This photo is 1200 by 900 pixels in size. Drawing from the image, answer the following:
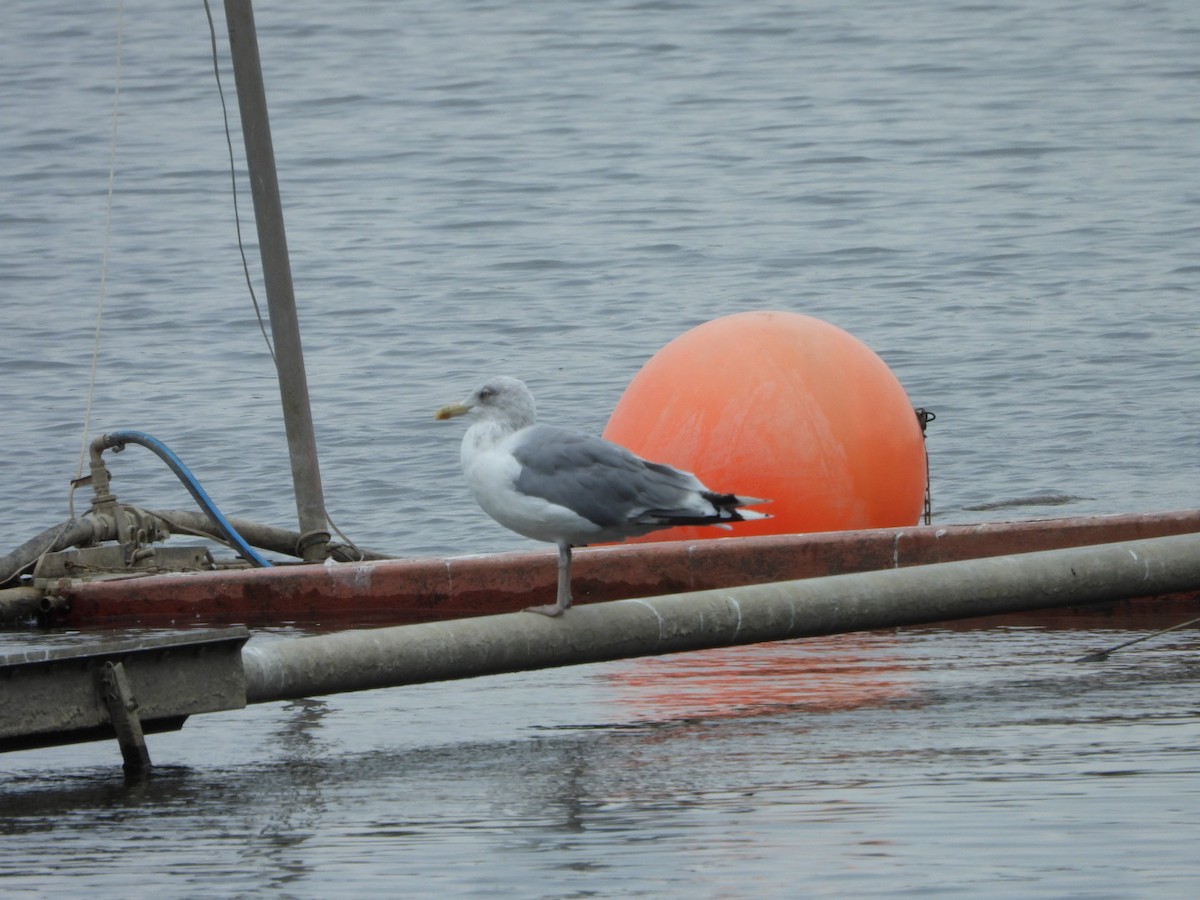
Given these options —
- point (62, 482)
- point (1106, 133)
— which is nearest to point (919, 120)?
point (1106, 133)

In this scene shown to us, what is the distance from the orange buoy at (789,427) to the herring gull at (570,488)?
10.00ft

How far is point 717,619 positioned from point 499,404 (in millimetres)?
909

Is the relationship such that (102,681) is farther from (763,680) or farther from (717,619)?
(763,680)

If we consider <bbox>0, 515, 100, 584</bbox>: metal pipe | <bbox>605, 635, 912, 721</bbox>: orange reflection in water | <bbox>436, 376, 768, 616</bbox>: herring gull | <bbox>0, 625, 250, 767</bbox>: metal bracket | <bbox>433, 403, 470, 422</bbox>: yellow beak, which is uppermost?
<bbox>433, 403, 470, 422</bbox>: yellow beak

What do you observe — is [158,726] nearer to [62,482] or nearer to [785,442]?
[785,442]

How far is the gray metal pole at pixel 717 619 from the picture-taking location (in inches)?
247

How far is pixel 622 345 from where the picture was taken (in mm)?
18109

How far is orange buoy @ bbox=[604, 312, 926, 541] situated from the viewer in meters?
9.55

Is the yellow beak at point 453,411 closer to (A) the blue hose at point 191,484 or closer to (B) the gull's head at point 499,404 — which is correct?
(B) the gull's head at point 499,404

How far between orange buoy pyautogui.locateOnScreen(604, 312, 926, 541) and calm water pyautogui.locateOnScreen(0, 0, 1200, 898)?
1206mm

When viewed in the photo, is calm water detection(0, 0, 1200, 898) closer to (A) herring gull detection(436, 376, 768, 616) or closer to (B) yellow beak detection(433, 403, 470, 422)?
(A) herring gull detection(436, 376, 768, 616)

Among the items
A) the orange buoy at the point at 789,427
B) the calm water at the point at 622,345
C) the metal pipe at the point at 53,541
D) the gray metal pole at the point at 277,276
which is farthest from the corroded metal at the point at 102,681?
the gray metal pole at the point at 277,276

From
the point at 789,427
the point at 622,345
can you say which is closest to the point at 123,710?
the point at 789,427

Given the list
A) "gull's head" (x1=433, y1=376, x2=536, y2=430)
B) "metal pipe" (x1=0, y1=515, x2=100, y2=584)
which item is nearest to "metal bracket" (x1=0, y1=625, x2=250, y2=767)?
"gull's head" (x1=433, y1=376, x2=536, y2=430)
